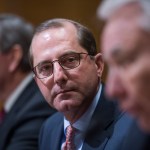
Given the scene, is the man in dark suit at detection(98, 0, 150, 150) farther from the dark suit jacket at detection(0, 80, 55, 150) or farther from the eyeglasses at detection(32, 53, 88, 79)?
the dark suit jacket at detection(0, 80, 55, 150)

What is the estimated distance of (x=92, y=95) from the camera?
1866 mm

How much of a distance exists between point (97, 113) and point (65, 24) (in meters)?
0.40

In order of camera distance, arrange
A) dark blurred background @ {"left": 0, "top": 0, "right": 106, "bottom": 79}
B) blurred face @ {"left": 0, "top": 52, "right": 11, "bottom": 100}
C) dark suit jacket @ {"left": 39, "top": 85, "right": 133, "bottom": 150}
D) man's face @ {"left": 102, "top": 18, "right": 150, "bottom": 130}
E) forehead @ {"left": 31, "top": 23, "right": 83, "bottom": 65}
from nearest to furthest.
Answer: man's face @ {"left": 102, "top": 18, "right": 150, "bottom": 130} → dark suit jacket @ {"left": 39, "top": 85, "right": 133, "bottom": 150} → forehead @ {"left": 31, "top": 23, "right": 83, "bottom": 65} → blurred face @ {"left": 0, "top": 52, "right": 11, "bottom": 100} → dark blurred background @ {"left": 0, "top": 0, "right": 106, "bottom": 79}

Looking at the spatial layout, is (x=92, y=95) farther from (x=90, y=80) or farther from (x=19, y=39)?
(x=19, y=39)

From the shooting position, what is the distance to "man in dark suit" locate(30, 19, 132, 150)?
5.91 feet

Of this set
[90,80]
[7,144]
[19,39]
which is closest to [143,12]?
[90,80]

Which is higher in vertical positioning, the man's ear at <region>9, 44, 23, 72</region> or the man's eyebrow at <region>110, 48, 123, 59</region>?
the man's eyebrow at <region>110, 48, 123, 59</region>

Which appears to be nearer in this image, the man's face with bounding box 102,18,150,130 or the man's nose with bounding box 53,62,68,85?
the man's face with bounding box 102,18,150,130

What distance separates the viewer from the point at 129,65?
3.44ft

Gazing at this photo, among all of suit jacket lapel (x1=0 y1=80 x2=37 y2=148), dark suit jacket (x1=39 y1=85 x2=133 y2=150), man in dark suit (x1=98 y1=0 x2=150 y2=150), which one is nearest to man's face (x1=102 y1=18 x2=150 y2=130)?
man in dark suit (x1=98 y1=0 x2=150 y2=150)

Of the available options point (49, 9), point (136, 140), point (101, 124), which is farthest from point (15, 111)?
point (49, 9)

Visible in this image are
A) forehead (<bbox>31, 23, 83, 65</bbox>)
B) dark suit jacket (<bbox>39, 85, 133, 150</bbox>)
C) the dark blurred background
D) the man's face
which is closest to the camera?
the man's face

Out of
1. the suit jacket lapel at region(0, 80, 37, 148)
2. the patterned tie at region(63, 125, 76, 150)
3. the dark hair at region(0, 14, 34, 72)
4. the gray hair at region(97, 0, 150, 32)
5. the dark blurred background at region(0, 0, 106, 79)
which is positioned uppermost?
the gray hair at region(97, 0, 150, 32)

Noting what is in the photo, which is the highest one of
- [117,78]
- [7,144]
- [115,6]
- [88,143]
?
[115,6]
